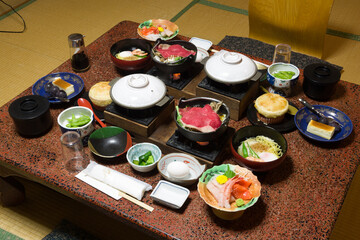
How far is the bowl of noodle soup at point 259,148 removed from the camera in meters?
1.76

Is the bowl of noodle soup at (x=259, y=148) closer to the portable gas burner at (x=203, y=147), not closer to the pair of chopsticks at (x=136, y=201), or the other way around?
the portable gas burner at (x=203, y=147)

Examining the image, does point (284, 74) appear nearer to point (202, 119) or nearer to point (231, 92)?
point (231, 92)

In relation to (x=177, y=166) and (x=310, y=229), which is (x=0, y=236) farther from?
(x=310, y=229)

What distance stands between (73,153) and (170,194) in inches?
21.8

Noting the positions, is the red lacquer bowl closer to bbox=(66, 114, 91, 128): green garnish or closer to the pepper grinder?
the pepper grinder

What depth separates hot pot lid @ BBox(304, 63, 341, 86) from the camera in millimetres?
2158

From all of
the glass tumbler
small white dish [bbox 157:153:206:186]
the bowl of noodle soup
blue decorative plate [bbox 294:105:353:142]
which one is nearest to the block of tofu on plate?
blue decorative plate [bbox 294:105:353:142]

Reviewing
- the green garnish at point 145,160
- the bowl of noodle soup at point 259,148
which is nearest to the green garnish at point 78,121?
the green garnish at point 145,160

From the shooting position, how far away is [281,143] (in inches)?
74.2

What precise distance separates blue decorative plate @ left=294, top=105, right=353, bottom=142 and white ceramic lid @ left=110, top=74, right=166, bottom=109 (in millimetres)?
758

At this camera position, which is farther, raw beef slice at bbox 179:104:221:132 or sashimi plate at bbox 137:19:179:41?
sashimi plate at bbox 137:19:179:41

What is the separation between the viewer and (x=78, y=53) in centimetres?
248

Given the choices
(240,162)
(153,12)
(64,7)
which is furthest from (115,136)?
(64,7)

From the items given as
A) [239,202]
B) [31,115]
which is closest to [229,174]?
[239,202]
